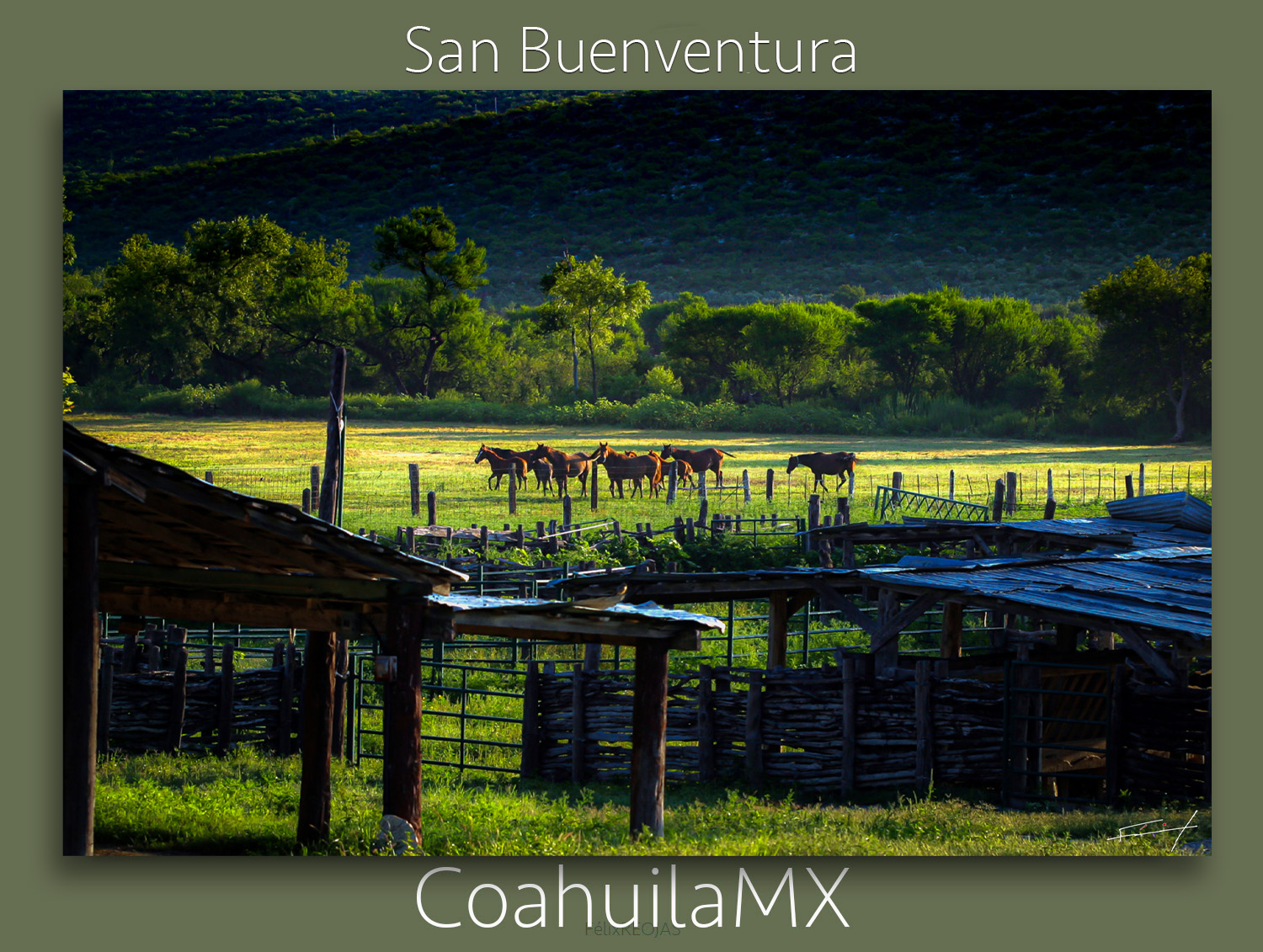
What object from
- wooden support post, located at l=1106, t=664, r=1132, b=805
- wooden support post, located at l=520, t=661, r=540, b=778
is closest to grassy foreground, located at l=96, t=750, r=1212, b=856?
wooden support post, located at l=1106, t=664, r=1132, b=805

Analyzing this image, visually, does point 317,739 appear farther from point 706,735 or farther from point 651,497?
point 651,497

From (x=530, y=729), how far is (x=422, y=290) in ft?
16.6

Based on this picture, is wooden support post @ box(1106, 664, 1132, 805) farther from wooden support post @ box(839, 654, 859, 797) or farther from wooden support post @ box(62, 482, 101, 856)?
wooden support post @ box(62, 482, 101, 856)

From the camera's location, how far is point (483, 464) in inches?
618

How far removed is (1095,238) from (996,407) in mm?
2145

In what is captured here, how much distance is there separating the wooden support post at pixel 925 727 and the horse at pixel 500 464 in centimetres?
545

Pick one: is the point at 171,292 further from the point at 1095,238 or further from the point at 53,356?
the point at 1095,238

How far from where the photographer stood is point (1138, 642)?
11062mm

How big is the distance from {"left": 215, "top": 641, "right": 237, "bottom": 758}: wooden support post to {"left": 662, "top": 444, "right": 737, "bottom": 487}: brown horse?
18.9 feet

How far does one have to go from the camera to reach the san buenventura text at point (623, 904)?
345 inches

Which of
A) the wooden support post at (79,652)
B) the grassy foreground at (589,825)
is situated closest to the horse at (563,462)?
the grassy foreground at (589,825)

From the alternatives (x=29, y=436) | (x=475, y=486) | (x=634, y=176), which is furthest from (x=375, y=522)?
(x=29, y=436)

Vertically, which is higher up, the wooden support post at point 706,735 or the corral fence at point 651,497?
the corral fence at point 651,497

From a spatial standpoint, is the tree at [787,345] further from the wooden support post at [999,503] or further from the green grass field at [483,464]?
the wooden support post at [999,503]
